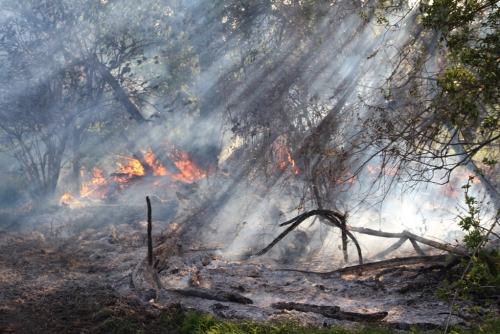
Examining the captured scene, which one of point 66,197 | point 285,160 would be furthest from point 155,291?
point 66,197

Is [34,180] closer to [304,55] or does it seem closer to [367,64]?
[304,55]

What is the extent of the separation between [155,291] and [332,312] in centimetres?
255

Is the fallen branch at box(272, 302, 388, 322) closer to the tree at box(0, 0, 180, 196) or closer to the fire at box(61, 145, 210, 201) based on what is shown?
the fire at box(61, 145, 210, 201)

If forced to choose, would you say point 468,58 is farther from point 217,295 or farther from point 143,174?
point 143,174

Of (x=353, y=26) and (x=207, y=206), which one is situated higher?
(x=353, y=26)

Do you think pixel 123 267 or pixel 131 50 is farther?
pixel 131 50

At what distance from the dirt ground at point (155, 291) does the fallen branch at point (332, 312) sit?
87 mm

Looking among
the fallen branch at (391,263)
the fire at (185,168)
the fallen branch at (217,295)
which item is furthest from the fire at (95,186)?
the fallen branch at (391,263)

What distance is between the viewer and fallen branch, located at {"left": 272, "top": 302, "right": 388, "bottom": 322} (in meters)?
5.45

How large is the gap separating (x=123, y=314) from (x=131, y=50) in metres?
11.4

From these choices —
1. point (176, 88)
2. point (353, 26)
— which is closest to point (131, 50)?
point (176, 88)

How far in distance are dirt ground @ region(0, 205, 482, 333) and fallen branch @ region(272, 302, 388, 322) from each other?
0.09 metres

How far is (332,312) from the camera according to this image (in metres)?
5.67

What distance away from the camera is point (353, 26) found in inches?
418
